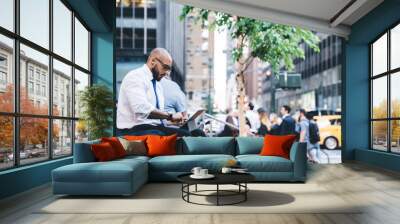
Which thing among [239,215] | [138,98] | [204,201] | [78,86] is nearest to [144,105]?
[138,98]

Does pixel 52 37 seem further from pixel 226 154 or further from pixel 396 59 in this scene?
pixel 396 59

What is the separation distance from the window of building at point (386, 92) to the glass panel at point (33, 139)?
21.7 feet

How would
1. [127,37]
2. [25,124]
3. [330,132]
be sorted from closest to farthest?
1. [25,124]
2. [127,37]
3. [330,132]

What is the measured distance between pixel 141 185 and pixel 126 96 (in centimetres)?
385

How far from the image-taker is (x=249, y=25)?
33.5 ft

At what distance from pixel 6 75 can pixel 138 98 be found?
12.9ft

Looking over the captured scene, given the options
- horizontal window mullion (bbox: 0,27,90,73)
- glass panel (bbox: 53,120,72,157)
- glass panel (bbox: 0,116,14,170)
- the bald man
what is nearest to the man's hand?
the bald man

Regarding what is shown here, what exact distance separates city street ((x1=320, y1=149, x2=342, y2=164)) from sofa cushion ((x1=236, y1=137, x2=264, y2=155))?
14.7ft

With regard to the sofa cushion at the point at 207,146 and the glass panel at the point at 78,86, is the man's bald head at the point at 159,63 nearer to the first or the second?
the glass panel at the point at 78,86

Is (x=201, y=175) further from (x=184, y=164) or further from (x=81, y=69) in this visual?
(x=81, y=69)

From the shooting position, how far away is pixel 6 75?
4.92 meters

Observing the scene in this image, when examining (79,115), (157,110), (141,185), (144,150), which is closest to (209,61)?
(157,110)

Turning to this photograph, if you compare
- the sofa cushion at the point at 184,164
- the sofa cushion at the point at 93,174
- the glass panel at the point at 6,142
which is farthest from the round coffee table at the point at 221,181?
the glass panel at the point at 6,142

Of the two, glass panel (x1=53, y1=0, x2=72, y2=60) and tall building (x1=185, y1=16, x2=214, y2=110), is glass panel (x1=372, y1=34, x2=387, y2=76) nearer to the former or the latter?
tall building (x1=185, y1=16, x2=214, y2=110)
